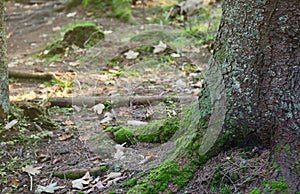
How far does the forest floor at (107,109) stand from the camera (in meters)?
3.16

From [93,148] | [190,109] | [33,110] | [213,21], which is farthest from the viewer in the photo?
[213,21]

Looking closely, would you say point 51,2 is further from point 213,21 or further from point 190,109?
point 190,109

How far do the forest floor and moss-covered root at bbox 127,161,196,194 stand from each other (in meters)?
0.05

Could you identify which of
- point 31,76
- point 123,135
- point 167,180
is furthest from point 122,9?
point 167,180

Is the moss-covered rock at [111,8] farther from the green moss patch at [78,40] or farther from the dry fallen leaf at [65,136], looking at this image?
the dry fallen leaf at [65,136]

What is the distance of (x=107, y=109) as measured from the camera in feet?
15.4

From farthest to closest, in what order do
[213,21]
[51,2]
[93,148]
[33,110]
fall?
[51,2] < [213,21] < [33,110] < [93,148]

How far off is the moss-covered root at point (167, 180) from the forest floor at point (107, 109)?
0.05 m

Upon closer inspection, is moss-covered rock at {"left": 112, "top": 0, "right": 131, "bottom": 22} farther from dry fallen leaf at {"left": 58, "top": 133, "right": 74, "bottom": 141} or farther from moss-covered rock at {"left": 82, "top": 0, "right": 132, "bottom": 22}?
dry fallen leaf at {"left": 58, "top": 133, "right": 74, "bottom": 141}

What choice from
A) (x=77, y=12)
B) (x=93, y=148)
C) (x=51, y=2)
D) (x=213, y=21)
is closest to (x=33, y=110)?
(x=93, y=148)

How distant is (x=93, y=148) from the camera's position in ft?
12.6

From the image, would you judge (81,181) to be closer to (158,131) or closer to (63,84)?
(158,131)

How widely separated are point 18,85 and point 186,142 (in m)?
3.71

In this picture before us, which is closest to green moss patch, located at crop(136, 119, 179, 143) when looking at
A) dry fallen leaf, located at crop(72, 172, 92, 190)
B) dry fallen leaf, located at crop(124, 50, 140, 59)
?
dry fallen leaf, located at crop(72, 172, 92, 190)
